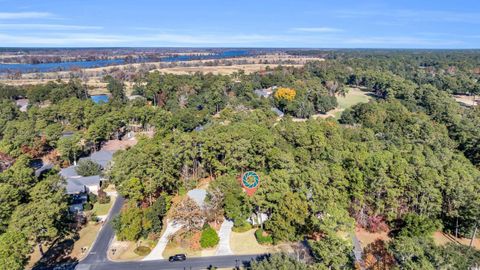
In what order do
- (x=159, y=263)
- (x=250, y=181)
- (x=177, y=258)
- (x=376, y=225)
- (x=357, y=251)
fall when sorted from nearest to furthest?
(x=159, y=263) < (x=177, y=258) < (x=357, y=251) < (x=376, y=225) < (x=250, y=181)

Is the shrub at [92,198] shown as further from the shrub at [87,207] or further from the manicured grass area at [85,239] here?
the manicured grass area at [85,239]

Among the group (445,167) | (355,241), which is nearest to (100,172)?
(355,241)

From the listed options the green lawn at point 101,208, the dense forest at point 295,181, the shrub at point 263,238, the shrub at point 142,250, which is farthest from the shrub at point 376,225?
the green lawn at point 101,208

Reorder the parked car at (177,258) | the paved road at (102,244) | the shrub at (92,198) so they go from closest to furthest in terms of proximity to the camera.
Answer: the parked car at (177,258) → the paved road at (102,244) → the shrub at (92,198)

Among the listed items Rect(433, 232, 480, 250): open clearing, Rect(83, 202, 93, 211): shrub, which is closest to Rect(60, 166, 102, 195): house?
Rect(83, 202, 93, 211): shrub

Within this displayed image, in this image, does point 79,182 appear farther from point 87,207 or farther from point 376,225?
point 376,225

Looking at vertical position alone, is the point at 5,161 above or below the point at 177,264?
above

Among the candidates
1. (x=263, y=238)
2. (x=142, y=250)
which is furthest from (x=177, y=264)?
(x=263, y=238)

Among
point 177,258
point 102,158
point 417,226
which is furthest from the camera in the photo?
point 102,158
